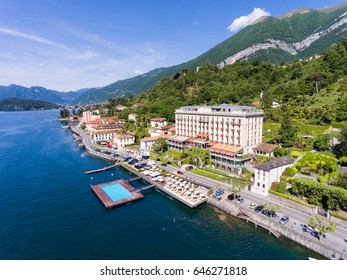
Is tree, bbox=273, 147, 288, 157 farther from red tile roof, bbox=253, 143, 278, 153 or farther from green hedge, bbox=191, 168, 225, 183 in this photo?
green hedge, bbox=191, 168, 225, 183

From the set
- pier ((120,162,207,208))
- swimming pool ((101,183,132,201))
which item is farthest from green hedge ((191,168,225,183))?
swimming pool ((101,183,132,201))

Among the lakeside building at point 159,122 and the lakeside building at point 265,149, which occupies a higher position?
the lakeside building at point 159,122

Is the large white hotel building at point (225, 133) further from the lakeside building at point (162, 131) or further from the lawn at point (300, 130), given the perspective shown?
the lakeside building at point (162, 131)

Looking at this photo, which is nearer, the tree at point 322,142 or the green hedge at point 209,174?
the tree at point 322,142

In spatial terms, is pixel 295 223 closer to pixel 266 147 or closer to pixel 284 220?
pixel 284 220

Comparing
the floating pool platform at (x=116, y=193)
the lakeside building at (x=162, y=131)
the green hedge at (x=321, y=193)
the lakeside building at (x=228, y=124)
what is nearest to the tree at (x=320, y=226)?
the green hedge at (x=321, y=193)

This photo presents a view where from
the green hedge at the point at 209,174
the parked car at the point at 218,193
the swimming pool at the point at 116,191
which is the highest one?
the green hedge at the point at 209,174
